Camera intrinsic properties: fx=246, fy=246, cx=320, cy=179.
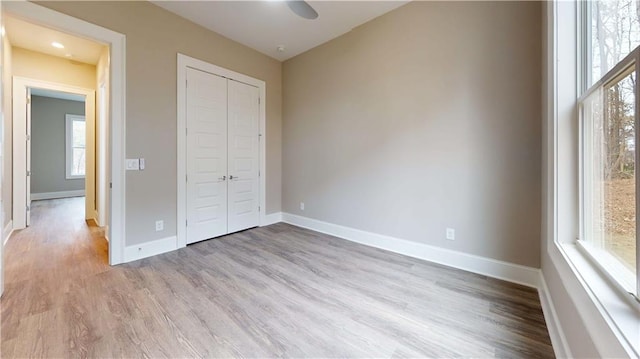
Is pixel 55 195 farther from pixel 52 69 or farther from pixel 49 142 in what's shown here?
pixel 52 69

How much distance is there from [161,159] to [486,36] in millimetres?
3717

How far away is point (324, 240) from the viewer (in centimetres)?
347

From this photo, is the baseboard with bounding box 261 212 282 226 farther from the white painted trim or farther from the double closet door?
the double closet door

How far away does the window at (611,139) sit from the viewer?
916 millimetres

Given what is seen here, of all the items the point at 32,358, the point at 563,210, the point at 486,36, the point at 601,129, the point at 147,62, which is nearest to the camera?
the point at 601,129

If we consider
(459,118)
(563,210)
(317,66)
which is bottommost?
(563,210)

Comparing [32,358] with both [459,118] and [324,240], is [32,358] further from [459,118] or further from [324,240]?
[459,118]

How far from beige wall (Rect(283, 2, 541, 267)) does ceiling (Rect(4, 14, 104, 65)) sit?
3.33 m

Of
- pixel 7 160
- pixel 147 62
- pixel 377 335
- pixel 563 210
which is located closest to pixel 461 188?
pixel 563 210

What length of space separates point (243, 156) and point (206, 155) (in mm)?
606

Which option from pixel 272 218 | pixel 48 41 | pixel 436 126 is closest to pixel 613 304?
pixel 436 126

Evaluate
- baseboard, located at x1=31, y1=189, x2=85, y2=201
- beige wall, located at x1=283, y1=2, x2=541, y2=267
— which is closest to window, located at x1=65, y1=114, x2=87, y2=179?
baseboard, located at x1=31, y1=189, x2=85, y2=201

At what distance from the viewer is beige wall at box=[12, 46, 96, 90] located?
12.4 ft

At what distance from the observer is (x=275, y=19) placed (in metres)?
3.14
